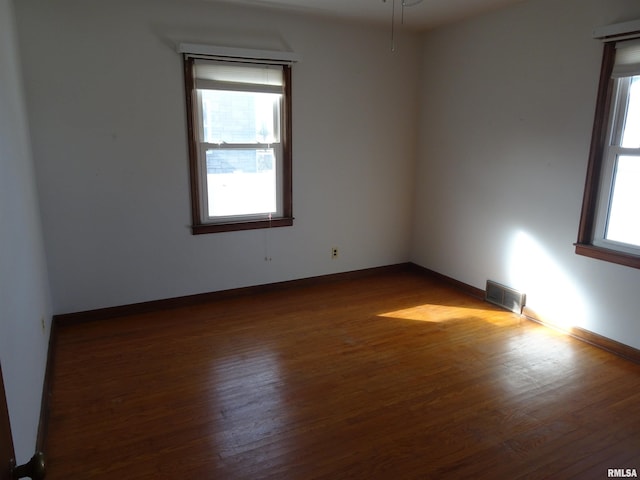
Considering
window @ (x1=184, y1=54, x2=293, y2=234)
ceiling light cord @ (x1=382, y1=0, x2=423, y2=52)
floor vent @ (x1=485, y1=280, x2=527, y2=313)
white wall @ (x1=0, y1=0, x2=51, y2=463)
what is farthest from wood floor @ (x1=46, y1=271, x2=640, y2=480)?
ceiling light cord @ (x1=382, y1=0, x2=423, y2=52)

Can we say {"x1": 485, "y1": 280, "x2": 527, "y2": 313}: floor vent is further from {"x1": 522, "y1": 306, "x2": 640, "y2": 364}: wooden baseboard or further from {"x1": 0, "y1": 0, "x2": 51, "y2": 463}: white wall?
{"x1": 0, "y1": 0, "x2": 51, "y2": 463}: white wall

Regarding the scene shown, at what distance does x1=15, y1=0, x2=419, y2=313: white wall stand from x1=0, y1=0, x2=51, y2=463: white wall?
31 cm

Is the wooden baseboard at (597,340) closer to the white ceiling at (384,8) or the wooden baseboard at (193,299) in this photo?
the wooden baseboard at (193,299)

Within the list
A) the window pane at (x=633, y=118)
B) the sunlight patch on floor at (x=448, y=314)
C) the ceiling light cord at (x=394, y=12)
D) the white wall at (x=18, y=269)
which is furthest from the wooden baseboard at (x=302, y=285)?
the ceiling light cord at (x=394, y=12)

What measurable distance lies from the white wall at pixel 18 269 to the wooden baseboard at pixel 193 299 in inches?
19.3

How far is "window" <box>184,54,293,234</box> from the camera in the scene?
3686mm

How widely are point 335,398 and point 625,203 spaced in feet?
7.76

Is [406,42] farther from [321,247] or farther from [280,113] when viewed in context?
[321,247]

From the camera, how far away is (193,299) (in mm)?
3996

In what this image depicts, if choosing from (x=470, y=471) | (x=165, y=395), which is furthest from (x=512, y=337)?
(x=165, y=395)

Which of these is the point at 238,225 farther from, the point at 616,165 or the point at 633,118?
the point at 633,118

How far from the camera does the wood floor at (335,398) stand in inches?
81.0

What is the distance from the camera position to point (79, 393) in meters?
2.59

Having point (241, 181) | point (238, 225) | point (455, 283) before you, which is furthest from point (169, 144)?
point (455, 283)
